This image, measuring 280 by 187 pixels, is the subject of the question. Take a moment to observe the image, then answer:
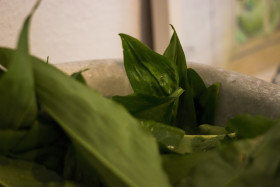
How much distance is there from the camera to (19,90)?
130 mm

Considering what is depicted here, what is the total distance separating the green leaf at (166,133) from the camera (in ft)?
0.60

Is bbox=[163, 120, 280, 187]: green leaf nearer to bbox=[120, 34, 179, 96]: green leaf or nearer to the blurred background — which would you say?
bbox=[120, 34, 179, 96]: green leaf

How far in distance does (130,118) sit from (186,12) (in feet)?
1.31

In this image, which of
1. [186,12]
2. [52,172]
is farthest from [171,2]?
[52,172]

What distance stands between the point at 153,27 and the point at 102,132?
37cm

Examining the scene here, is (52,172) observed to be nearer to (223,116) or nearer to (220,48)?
(223,116)

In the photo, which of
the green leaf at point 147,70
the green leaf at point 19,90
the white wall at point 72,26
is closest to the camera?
the green leaf at point 19,90

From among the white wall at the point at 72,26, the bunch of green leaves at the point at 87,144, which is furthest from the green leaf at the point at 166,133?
the white wall at the point at 72,26

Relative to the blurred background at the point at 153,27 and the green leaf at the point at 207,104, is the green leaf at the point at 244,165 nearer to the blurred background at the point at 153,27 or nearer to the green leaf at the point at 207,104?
the green leaf at the point at 207,104

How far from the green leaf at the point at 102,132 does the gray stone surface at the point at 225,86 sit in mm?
96

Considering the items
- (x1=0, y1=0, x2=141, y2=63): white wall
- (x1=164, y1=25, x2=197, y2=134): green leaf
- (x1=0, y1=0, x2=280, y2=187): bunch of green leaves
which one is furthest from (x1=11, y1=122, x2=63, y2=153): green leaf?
(x1=0, y1=0, x2=141, y2=63): white wall

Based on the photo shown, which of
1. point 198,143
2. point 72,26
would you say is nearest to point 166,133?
point 198,143

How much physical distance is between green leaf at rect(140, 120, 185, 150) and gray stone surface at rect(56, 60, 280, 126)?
0.18ft

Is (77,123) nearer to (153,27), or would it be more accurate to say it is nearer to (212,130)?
(212,130)
